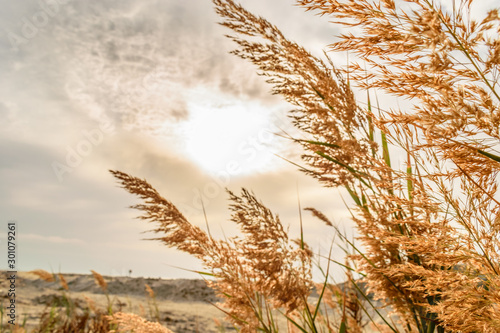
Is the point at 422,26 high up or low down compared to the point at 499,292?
up

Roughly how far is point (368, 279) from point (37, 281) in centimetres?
1155

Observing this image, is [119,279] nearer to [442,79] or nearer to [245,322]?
[245,322]

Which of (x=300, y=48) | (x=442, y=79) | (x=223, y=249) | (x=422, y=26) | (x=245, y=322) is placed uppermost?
(x=300, y=48)

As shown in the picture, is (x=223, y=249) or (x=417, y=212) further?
(x=223, y=249)

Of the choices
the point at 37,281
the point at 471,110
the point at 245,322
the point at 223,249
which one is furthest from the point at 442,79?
the point at 37,281

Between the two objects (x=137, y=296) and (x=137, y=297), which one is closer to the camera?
(x=137, y=297)

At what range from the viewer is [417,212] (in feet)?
5.00

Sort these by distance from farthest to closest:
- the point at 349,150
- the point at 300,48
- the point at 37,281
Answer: the point at 37,281, the point at 300,48, the point at 349,150

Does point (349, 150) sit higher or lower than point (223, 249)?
higher

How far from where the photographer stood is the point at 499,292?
1145 mm

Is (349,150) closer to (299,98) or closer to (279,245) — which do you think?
(299,98)

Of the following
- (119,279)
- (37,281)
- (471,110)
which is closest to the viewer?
(471,110)

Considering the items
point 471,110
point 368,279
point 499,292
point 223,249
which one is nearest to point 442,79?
point 471,110

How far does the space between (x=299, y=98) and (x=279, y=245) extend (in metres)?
0.65
